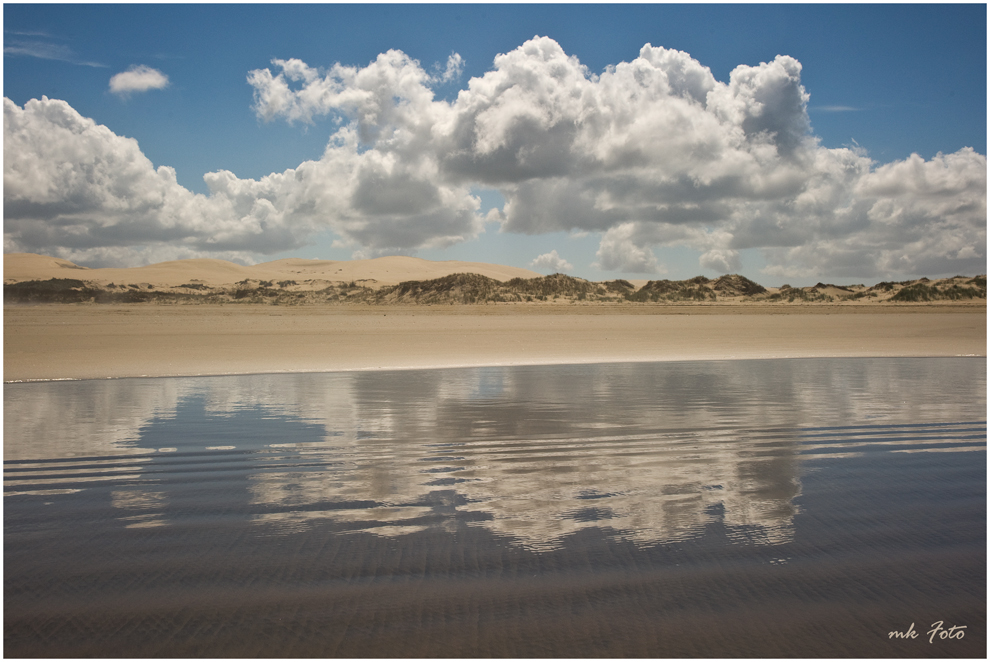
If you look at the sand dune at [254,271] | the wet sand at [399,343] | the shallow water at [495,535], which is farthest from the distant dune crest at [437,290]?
the shallow water at [495,535]

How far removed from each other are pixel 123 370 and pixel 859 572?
17.3 m

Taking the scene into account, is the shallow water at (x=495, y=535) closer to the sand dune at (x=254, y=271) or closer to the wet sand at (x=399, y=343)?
the wet sand at (x=399, y=343)

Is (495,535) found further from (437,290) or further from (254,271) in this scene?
(254,271)

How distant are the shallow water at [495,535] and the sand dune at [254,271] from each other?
82.0 meters

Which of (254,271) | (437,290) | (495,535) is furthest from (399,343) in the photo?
(254,271)

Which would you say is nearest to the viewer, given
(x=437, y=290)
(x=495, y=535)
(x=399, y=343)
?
(x=495, y=535)

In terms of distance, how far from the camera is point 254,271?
12512 centimetres

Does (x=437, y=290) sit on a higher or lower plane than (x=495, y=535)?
higher

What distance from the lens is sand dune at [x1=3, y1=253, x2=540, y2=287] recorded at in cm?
8850

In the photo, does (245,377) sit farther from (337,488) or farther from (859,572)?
(859,572)

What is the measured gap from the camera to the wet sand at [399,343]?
18578mm

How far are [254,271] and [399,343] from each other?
109 meters

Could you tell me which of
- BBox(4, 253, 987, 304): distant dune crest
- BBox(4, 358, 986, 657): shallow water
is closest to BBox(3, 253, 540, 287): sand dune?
BBox(4, 253, 987, 304): distant dune crest

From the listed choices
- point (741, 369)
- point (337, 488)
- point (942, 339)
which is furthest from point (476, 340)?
point (337, 488)
